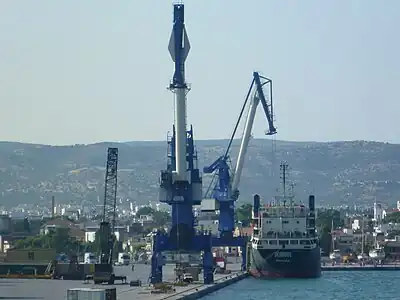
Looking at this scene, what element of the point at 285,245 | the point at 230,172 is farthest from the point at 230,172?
the point at 285,245

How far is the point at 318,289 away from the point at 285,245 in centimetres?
1370

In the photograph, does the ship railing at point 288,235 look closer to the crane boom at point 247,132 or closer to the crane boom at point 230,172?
the crane boom at point 230,172

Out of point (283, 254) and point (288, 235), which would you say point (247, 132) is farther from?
point (283, 254)

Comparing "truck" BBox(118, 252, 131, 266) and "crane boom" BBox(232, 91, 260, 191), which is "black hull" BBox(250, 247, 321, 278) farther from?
"truck" BBox(118, 252, 131, 266)

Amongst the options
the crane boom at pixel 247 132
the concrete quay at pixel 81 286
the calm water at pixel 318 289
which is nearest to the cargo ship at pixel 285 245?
the calm water at pixel 318 289

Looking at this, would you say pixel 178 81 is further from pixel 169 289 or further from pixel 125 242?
pixel 125 242

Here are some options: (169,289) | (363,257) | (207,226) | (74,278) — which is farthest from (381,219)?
(169,289)

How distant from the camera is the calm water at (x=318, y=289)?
73.9 m

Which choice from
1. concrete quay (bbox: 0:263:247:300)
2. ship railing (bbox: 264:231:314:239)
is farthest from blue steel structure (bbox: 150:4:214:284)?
ship railing (bbox: 264:231:314:239)

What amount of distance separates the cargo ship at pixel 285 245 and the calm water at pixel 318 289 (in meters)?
1.48

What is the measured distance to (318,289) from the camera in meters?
82.2

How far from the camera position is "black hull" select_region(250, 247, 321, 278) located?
312 feet

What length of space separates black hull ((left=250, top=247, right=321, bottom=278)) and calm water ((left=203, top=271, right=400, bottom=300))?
1.27 meters

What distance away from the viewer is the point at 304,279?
94250 millimetres
